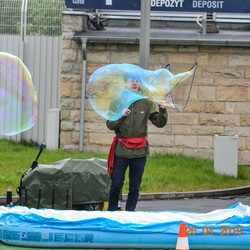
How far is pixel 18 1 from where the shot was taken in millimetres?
17156

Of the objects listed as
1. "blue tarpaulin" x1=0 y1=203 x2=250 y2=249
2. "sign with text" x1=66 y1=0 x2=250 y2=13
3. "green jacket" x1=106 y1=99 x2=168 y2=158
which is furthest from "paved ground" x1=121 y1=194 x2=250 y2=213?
"sign with text" x1=66 y1=0 x2=250 y2=13

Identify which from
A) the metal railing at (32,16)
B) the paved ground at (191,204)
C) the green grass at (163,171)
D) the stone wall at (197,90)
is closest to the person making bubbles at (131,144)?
the paved ground at (191,204)

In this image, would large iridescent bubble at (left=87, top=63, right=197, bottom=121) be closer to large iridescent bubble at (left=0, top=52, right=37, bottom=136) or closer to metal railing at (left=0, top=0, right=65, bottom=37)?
large iridescent bubble at (left=0, top=52, right=37, bottom=136)

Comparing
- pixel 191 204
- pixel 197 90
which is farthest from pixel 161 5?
pixel 197 90

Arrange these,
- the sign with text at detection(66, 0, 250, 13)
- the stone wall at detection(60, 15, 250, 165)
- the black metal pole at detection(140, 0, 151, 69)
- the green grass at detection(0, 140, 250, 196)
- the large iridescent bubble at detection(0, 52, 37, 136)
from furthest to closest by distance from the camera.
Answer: the stone wall at detection(60, 15, 250, 165) → the green grass at detection(0, 140, 250, 196) → the sign with text at detection(66, 0, 250, 13) → the black metal pole at detection(140, 0, 151, 69) → the large iridescent bubble at detection(0, 52, 37, 136)

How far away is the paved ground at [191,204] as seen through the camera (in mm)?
10914

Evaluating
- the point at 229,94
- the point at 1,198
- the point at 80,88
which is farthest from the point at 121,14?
the point at 1,198

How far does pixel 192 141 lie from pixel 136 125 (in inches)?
286

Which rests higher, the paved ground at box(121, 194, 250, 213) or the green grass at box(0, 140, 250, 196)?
the green grass at box(0, 140, 250, 196)

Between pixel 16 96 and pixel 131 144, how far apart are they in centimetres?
152

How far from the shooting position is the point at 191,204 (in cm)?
1150

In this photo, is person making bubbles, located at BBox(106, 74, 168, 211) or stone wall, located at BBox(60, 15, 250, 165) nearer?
person making bubbles, located at BBox(106, 74, 168, 211)

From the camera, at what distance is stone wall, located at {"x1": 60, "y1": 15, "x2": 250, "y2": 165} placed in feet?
51.6

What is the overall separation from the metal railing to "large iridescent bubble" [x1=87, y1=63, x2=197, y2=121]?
8.61m
